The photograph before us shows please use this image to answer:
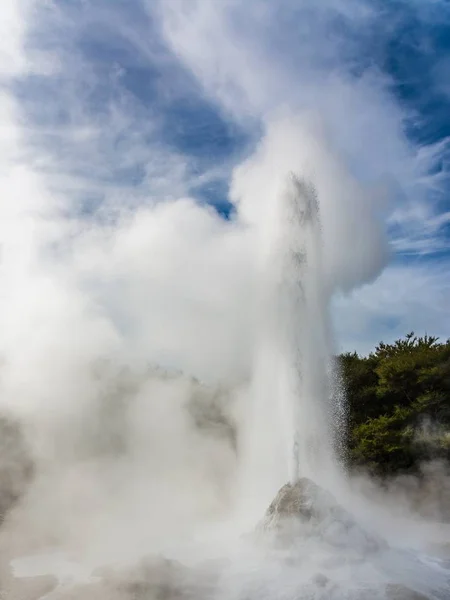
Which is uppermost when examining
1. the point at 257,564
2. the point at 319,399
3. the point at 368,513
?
the point at 319,399

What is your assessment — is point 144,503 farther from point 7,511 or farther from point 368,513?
point 368,513

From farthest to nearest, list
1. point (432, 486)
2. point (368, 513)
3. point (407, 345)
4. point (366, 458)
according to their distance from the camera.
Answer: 1. point (407, 345)
2. point (366, 458)
3. point (432, 486)
4. point (368, 513)

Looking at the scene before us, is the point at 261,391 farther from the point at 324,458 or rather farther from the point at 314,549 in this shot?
the point at 314,549

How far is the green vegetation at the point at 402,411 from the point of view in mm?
17203

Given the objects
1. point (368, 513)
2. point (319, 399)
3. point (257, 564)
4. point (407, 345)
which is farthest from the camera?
point (407, 345)

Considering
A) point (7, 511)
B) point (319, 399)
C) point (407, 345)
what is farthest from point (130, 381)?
point (407, 345)

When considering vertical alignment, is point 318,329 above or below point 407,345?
below

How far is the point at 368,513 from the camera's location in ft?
44.0

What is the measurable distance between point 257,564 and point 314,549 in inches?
49.6

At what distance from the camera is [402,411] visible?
18000 millimetres

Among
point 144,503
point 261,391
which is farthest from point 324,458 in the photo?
point 144,503

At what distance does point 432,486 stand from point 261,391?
6.09 m

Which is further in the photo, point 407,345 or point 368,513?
point 407,345

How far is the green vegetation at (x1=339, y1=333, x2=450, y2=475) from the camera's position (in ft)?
56.4
